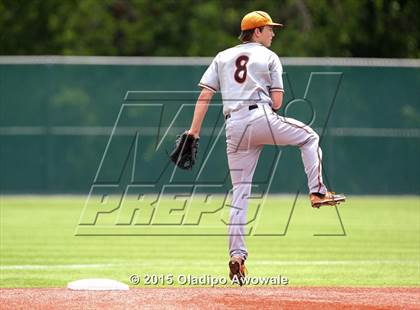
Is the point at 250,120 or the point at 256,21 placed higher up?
the point at 256,21

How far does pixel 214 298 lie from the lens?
7.56 meters

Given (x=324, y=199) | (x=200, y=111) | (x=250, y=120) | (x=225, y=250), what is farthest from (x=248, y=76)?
(x=225, y=250)

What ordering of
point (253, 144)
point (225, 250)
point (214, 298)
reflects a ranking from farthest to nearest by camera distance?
1. point (225, 250)
2. point (253, 144)
3. point (214, 298)

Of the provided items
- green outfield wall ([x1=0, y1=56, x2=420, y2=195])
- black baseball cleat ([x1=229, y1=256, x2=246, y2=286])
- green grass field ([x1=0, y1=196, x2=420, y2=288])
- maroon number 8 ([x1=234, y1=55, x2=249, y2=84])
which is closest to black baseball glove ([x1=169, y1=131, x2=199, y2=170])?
maroon number 8 ([x1=234, y1=55, x2=249, y2=84])

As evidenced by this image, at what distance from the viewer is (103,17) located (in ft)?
89.4

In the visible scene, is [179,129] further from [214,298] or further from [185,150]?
[214,298]

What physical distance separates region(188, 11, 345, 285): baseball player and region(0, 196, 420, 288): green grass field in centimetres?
175

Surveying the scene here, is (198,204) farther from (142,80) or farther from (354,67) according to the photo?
(354,67)

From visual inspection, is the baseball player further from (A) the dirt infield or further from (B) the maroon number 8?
(A) the dirt infield

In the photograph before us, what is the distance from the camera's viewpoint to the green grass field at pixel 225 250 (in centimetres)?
1013

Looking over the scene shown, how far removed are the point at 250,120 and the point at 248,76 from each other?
360 mm

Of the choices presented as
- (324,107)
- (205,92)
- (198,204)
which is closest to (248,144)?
(205,92)

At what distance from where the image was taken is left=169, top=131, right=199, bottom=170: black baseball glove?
8.16m

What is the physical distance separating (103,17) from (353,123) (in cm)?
974
